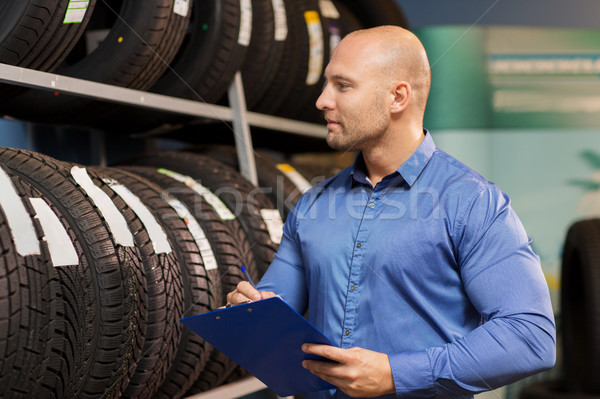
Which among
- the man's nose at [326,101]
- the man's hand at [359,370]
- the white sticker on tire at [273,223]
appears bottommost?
the man's hand at [359,370]

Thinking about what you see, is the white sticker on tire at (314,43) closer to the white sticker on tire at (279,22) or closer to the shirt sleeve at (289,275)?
the white sticker on tire at (279,22)

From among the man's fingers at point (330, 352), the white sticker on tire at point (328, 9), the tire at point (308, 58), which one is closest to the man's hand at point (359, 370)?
the man's fingers at point (330, 352)

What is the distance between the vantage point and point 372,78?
1642mm

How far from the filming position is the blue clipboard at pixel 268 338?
55.4 inches

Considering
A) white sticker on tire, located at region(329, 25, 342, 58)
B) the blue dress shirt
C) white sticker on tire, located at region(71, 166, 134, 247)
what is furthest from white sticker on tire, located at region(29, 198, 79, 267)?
white sticker on tire, located at region(329, 25, 342, 58)

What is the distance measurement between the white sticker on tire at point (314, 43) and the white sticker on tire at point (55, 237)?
6.54ft

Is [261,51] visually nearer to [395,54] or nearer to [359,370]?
[395,54]

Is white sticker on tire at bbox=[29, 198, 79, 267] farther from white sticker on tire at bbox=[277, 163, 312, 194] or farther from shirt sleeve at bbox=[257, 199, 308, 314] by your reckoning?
white sticker on tire at bbox=[277, 163, 312, 194]

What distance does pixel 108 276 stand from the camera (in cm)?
190

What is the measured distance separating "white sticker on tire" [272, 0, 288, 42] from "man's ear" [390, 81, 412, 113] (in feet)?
5.59

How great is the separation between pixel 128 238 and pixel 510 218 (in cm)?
112

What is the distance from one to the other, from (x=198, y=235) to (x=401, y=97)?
3.57ft

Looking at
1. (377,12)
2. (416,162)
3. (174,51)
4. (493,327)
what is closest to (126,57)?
(174,51)

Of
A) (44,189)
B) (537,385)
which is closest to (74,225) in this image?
(44,189)
